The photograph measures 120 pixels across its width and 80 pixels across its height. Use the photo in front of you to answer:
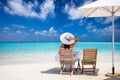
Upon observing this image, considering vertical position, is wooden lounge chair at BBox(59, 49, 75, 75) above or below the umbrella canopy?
below

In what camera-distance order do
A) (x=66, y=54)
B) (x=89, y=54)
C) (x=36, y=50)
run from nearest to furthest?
1. (x=66, y=54)
2. (x=89, y=54)
3. (x=36, y=50)

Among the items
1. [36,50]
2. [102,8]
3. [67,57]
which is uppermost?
[102,8]

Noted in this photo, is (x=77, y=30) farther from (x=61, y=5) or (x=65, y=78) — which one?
(x=65, y=78)

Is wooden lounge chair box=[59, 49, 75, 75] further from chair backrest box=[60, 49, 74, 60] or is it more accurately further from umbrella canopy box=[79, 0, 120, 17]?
umbrella canopy box=[79, 0, 120, 17]

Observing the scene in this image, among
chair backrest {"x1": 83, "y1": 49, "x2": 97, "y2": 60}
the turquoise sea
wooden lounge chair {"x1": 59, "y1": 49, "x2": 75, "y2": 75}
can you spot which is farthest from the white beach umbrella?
the turquoise sea

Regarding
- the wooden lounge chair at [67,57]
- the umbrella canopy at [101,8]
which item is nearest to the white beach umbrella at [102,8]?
the umbrella canopy at [101,8]

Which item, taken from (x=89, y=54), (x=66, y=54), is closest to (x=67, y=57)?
(x=66, y=54)

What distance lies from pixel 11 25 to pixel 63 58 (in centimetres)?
2363

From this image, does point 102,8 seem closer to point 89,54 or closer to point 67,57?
point 89,54

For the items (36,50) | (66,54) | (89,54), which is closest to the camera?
(66,54)

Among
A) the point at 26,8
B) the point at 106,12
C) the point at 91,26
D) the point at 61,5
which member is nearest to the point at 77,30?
the point at 91,26

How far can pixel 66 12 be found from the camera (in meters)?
29.8

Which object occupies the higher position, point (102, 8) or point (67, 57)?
point (102, 8)

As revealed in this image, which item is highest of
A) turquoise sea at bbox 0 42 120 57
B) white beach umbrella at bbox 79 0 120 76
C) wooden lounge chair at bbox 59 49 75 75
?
white beach umbrella at bbox 79 0 120 76
